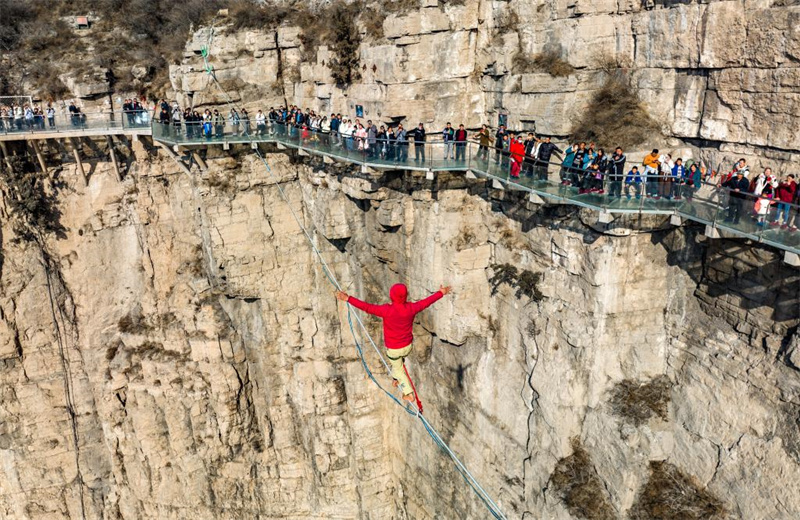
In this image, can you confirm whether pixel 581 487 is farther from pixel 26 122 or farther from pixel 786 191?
pixel 26 122

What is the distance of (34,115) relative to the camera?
64.1 ft

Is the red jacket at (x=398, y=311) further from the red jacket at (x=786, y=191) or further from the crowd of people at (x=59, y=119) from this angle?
the crowd of people at (x=59, y=119)

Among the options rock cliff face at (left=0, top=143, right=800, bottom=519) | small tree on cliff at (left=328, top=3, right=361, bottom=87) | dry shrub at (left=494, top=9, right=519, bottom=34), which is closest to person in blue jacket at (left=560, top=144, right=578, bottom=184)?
rock cliff face at (left=0, top=143, right=800, bottom=519)

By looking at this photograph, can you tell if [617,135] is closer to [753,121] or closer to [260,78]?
[753,121]

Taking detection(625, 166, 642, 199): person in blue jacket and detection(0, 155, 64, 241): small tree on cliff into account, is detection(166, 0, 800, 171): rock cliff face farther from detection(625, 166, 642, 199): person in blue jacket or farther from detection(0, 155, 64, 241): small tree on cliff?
detection(0, 155, 64, 241): small tree on cliff

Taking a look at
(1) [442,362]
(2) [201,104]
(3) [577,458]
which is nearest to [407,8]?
(2) [201,104]

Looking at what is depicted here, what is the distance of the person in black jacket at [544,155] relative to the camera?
13164mm

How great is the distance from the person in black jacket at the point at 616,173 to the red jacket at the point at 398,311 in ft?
11.8

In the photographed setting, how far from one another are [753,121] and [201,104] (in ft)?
47.9

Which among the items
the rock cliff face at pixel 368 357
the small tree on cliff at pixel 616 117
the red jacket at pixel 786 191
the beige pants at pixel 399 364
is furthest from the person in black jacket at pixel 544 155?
the beige pants at pixel 399 364

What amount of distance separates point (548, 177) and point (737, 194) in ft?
11.3

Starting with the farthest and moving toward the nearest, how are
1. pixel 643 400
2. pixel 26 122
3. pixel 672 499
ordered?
1. pixel 26 122
2. pixel 643 400
3. pixel 672 499

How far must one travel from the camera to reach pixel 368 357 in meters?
20.7

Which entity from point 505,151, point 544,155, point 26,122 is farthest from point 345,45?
point 26,122
